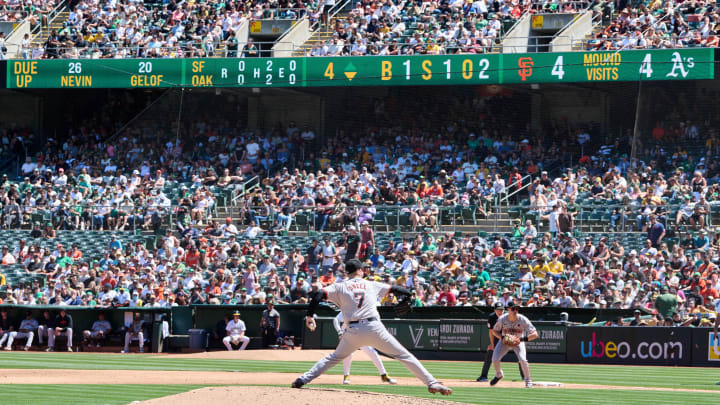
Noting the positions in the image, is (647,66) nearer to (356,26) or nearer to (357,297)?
(356,26)

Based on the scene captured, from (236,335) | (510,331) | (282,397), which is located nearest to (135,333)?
(236,335)

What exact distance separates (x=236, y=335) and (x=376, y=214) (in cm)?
681

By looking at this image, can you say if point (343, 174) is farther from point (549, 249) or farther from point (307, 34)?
point (549, 249)

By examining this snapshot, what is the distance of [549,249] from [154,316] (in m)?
9.72

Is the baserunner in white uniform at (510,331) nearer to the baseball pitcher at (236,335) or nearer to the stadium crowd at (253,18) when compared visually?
the baseball pitcher at (236,335)

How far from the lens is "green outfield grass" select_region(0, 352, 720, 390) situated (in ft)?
56.4

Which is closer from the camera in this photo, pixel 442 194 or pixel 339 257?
pixel 339 257

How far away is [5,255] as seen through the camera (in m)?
30.8

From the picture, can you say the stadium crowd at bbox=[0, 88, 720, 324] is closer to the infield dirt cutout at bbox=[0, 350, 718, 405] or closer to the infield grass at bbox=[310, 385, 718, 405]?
the infield dirt cutout at bbox=[0, 350, 718, 405]

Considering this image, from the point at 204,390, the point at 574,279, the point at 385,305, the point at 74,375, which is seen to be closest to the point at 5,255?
the point at 385,305

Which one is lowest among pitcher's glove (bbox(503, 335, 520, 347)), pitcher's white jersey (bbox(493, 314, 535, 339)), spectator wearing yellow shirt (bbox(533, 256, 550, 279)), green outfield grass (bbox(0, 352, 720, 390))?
green outfield grass (bbox(0, 352, 720, 390))

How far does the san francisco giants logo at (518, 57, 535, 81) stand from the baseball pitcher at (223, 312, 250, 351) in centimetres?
1216

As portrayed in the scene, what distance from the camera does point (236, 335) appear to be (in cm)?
2456

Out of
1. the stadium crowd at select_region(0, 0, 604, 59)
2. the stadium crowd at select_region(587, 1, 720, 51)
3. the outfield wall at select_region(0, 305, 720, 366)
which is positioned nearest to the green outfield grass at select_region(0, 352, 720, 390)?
the outfield wall at select_region(0, 305, 720, 366)
